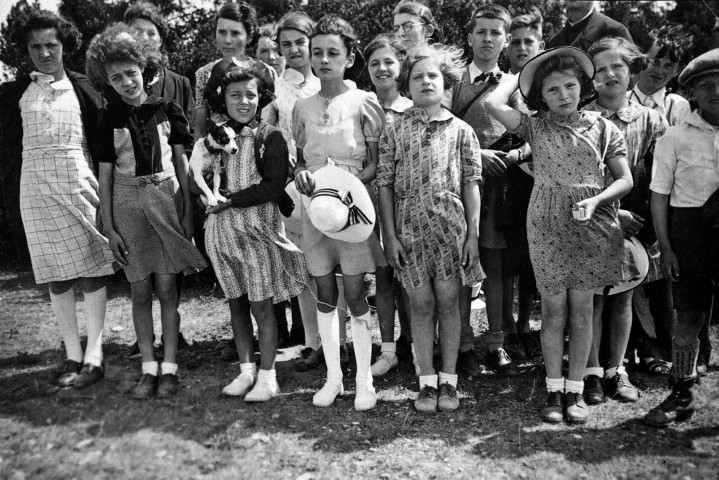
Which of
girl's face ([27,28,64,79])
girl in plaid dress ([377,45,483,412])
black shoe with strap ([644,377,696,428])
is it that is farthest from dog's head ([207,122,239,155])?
black shoe with strap ([644,377,696,428])

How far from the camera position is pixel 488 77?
14.9 ft

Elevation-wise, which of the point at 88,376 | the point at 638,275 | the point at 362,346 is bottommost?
the point at 88,376

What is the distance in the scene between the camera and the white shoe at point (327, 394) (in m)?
3.94

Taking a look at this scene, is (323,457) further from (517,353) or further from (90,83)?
(90,83)

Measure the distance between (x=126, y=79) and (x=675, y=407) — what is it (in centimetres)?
378

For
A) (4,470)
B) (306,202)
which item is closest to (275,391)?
(306,202)

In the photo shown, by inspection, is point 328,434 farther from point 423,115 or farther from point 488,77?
point 488,77

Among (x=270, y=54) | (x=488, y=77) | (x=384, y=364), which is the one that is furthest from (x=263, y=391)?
(x=270, y=54)

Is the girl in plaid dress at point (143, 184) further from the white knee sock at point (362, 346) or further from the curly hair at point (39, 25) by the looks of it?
the white knee sock at point (362, 346)

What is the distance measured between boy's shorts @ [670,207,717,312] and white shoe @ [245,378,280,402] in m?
2.45

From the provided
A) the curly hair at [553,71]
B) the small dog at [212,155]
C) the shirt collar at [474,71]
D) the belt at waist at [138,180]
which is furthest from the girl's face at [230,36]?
the curly hair at [553,71]

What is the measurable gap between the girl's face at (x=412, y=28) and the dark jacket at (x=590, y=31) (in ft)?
3.40

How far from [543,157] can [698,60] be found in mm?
937

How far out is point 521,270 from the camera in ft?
15.2
